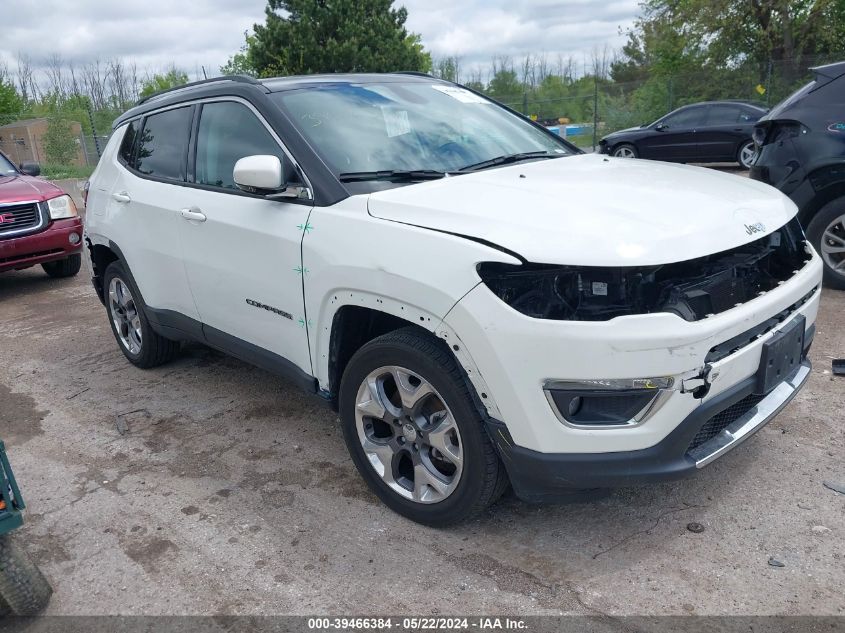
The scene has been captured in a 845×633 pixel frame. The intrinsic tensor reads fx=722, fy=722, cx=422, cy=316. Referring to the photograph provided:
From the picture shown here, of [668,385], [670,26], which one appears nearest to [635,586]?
[668,385]

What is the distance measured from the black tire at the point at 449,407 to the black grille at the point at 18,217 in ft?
20.4

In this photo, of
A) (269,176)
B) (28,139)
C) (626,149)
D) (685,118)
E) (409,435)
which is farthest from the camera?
(28,139)

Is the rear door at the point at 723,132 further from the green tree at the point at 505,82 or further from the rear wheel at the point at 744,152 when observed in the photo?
the green tree at the point at 505,82

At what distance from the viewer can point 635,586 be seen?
2.64m

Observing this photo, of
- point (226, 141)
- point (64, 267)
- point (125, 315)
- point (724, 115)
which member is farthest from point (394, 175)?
point (724, 115)

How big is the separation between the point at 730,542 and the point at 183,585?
215cm

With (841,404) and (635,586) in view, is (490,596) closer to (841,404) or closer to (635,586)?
(635,586)

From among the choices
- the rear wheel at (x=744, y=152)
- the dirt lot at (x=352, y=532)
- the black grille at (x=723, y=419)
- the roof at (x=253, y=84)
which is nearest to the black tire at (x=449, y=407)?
the dirt lot at (x=352, y=532)

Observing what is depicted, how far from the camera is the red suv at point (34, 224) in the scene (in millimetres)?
7713

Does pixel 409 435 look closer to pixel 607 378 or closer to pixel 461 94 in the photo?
pixel 607 378

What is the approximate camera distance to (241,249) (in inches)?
141

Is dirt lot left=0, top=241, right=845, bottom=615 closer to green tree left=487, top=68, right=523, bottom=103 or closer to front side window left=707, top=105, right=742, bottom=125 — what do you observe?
front side window left=707, top=105, right=742, bottom=125

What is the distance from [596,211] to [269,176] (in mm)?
1392

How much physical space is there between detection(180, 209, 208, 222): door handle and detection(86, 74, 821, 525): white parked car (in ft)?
0.05
